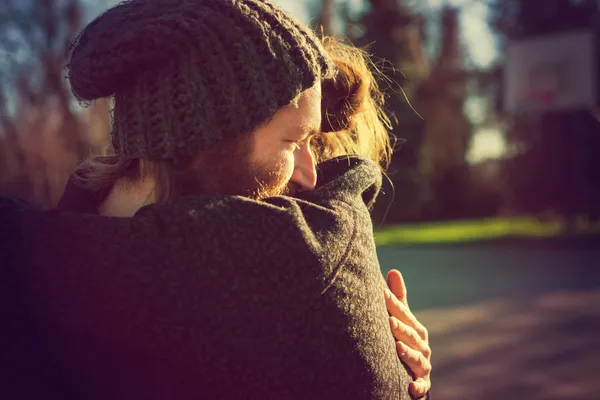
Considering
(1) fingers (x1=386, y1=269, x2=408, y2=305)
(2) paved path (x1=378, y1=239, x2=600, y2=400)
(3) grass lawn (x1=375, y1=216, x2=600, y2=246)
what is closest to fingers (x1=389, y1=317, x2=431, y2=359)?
(1) fingers (x1=386, y1=269, x2=408, y2=305)

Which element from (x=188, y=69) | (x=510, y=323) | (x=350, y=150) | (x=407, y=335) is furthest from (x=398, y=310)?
(x=510, y=323)

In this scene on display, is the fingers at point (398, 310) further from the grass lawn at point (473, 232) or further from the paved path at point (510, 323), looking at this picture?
the grass lawn at point (473, 232)

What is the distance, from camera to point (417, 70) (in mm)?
19922

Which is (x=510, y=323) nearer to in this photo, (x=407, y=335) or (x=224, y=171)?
(x=407, y=335)

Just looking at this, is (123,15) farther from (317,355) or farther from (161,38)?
(317,355)

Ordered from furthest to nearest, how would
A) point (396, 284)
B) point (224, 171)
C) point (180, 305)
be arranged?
1. point (396, 284)
2. point (224, 171)
3. point (180, 305)

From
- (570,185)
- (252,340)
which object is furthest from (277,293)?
(570,185)

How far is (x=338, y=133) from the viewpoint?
5.08 feet

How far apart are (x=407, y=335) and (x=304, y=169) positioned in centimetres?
40

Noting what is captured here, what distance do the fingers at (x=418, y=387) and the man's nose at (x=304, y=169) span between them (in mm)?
429

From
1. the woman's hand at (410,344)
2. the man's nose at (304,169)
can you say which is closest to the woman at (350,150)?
the woman's hand at (410,344)

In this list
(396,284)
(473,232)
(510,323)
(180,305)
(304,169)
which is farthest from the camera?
(473,232)

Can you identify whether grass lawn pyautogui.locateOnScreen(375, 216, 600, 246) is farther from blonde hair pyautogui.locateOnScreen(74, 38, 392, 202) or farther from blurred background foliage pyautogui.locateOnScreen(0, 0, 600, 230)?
blonde hair pyautogui.locateOnScreen(74, 38, 392, 202)

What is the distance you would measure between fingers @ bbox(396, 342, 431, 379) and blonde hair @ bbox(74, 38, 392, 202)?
506 mm
